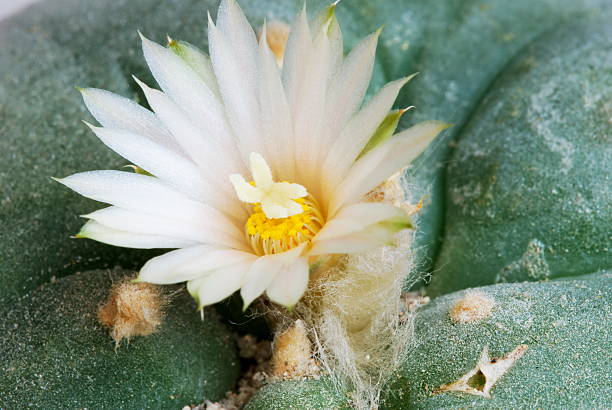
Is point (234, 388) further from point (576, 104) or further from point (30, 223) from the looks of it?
point (576, 104)

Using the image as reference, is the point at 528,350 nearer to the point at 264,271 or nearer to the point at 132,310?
the point at 264,271

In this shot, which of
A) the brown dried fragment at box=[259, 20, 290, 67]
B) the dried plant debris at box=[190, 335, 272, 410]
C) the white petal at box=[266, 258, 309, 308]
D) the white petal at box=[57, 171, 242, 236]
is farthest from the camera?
the brown dried fragment at box=[259, 20, 290, 67]

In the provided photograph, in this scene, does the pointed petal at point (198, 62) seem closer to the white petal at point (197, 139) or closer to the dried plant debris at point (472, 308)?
the white petal at point (197, 139)

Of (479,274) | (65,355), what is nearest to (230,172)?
(65,355)

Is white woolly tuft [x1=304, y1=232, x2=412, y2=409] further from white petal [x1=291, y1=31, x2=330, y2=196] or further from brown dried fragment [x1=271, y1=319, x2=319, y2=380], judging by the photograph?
white petal [x1=291, y1=31, x2=330, y2=196]

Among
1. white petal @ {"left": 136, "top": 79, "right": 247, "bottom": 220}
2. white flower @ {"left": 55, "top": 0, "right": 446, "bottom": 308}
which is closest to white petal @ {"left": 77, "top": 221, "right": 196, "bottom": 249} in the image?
white flower @ {"left": 55, "top": 0, "right": 446, "bottom": 308}

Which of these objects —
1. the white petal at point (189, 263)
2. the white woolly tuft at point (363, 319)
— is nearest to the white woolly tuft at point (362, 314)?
the white woolly tuft at point (363, 319)

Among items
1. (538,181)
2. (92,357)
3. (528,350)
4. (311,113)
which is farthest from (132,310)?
(538,181)

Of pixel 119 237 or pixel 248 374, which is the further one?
pixel 248 374
